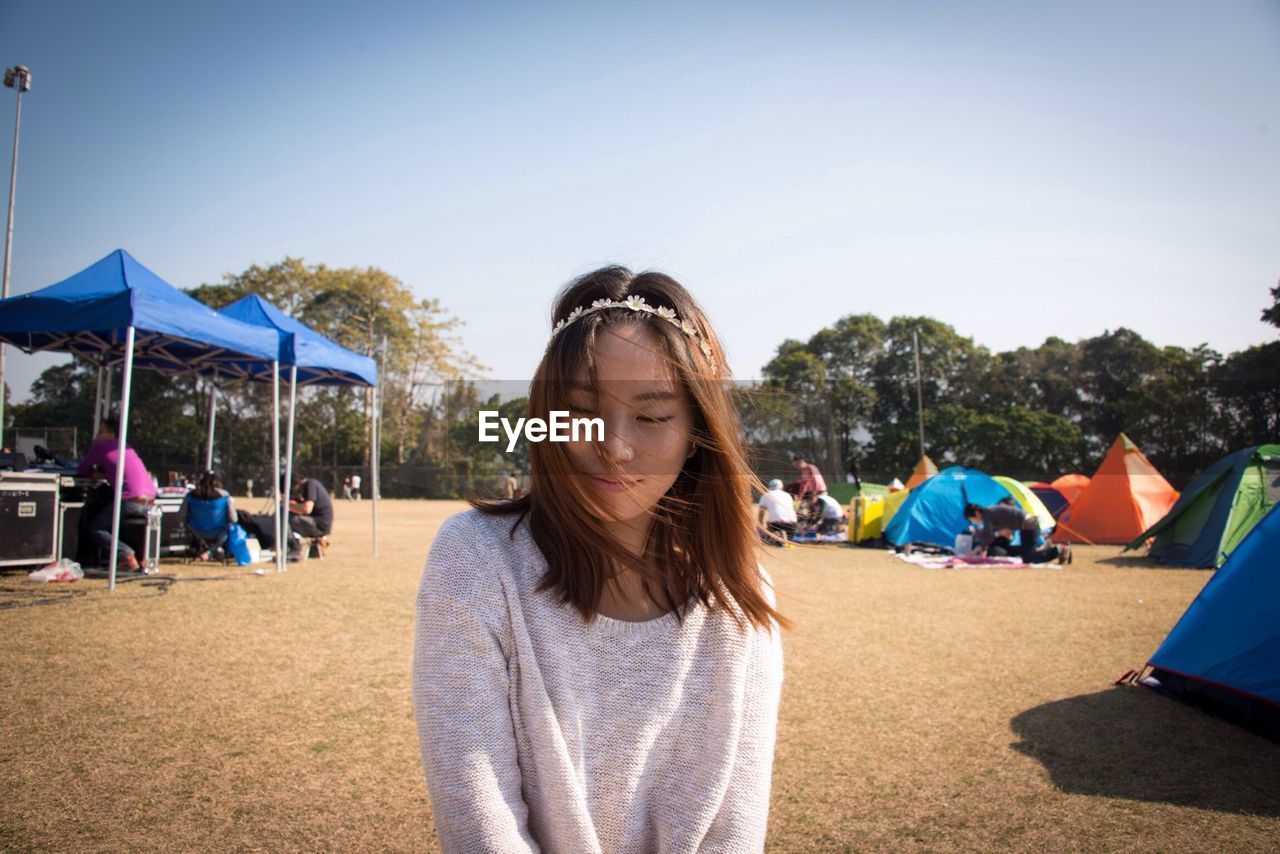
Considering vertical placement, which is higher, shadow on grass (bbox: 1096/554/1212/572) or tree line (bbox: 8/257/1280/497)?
tree line (bbox: 8/257/1280/497)

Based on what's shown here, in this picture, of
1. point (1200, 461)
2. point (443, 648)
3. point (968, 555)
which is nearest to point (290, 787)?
point (443, 648)

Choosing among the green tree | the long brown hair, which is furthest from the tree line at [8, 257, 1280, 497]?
the long brown hair

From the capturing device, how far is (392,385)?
3778 cm

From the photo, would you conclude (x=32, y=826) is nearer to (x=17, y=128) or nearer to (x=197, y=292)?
(x=17, y=128)

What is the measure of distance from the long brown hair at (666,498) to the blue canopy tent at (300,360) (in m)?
7.99

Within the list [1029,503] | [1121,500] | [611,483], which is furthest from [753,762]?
[1121,500]

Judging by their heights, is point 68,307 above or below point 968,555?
above

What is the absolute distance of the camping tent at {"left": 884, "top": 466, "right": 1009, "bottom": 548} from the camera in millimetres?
12391

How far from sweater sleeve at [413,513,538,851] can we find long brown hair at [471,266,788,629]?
0.43 feet

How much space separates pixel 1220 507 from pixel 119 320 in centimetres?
1378

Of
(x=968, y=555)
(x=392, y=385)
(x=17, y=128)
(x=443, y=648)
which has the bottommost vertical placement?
(x=968, y=555)

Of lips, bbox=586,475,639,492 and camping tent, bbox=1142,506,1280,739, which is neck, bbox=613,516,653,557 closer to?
lips, bbox=586,475,639,492

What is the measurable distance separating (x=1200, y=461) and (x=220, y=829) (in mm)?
14171

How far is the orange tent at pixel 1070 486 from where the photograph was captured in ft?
55.3
